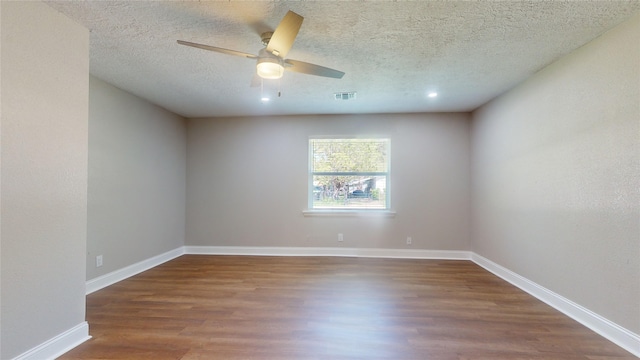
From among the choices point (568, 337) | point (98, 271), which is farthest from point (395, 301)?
point (98, 271)

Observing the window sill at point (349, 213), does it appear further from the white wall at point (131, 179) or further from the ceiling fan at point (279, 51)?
the ceiling fan at point (279, 51)

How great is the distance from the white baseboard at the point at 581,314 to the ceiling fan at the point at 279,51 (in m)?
2.83

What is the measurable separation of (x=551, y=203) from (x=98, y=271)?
4823 millimetres

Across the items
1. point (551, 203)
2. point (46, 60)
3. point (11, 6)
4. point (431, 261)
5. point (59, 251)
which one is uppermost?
point (11, 6)

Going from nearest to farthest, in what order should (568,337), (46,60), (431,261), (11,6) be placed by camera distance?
(11,6)
(46,60)
(568,337)
(431,261)

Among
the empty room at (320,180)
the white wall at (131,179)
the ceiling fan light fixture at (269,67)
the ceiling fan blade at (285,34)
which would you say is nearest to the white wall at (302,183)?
the empty room at (320,180)

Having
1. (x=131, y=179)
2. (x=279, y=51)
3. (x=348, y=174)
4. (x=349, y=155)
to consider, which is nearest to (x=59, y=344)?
(x=131, y=179)

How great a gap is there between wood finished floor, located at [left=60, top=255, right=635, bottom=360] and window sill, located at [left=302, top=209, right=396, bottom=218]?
3.50ft

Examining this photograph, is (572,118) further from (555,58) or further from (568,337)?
(568,337)

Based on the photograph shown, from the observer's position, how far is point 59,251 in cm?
188

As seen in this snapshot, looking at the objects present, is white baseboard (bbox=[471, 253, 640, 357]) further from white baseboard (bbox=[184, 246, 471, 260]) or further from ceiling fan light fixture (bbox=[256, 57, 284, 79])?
ceiling fan light fixture (bbox=[256, 57, 284, 79])

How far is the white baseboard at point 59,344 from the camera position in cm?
174

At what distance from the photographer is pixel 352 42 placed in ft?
7.49

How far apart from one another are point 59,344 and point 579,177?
4200 millimetres
